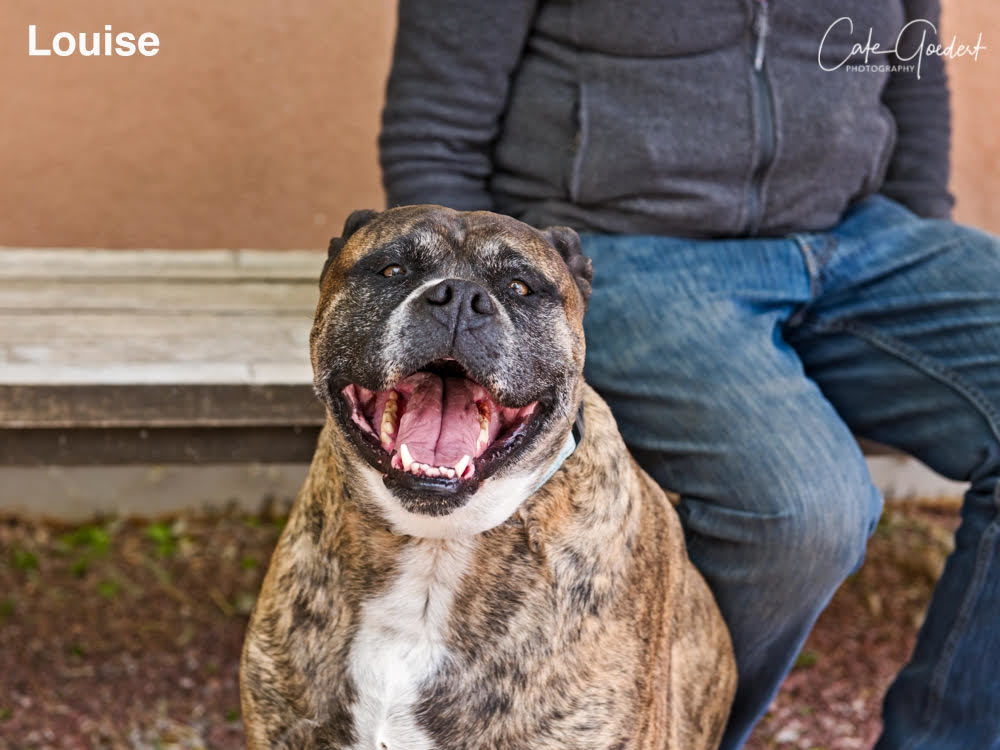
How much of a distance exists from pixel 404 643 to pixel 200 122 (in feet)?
6.75

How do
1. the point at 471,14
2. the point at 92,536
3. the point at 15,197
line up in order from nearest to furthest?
the point at 471,14 < the point at 15,197 < the point at 92,536

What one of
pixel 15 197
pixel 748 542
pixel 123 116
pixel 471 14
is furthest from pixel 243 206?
pixel 748 542

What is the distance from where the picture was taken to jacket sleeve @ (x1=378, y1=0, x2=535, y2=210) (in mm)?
2420

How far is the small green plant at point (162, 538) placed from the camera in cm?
366

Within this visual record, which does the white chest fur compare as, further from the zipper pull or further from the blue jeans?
the zipper pull

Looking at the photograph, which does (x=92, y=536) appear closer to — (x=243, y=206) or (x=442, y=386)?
(x=243, y=206)

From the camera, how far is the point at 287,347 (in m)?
2.69

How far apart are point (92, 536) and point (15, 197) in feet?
3.57

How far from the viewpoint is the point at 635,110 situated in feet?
7.94

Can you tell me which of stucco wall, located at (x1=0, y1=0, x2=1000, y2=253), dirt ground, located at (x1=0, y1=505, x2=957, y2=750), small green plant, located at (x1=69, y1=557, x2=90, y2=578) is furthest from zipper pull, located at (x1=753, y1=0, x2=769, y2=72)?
small green plant, located at (x1=69, y1=557, x2=90, y2=578)

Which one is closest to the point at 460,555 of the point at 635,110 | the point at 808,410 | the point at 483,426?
the point at 483,426

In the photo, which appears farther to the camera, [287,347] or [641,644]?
[287,347]

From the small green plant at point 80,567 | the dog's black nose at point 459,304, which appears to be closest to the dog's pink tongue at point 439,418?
the dog's black nose at point 459,304

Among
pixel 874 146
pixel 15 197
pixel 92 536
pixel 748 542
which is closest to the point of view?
pixel 748 542
